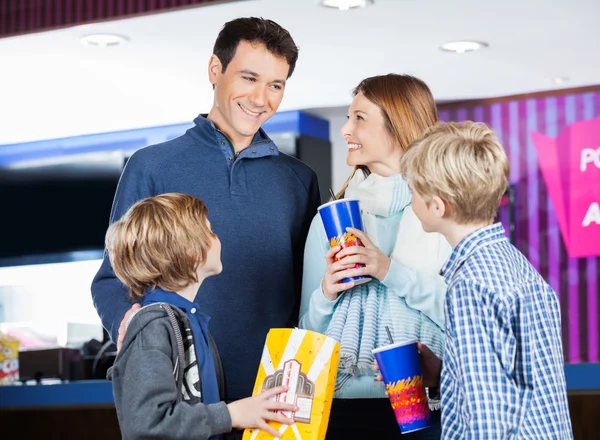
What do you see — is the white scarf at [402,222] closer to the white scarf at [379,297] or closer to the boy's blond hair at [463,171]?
the white scarf at [379,297]

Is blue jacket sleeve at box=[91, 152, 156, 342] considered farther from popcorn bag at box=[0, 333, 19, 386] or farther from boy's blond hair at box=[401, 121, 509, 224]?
popcorn bag at box=[0, 333, 19, 386]

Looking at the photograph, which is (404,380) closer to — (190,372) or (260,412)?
(260,412)

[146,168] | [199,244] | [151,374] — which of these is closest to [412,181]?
[199,244]

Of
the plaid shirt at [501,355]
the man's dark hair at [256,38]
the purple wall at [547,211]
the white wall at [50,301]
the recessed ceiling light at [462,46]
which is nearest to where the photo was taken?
the plaid shirt at [501,355]

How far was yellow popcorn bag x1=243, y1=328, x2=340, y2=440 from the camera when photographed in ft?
5.28

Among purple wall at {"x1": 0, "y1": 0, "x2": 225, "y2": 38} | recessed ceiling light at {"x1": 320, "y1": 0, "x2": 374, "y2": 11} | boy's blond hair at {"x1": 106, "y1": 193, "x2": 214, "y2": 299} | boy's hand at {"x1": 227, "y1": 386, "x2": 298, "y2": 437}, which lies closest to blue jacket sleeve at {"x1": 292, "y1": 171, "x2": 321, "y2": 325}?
boy's blond hair at {"x1": 106, "y1": 193, "x2": 214, "y2": 299}

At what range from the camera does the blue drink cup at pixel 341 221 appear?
183 centimetres

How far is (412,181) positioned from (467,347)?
34 cm

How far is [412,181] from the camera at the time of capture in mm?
1676

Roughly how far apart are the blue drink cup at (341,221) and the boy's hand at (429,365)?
0.21 metres

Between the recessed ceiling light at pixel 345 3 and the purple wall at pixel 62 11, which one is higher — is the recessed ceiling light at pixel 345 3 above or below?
above

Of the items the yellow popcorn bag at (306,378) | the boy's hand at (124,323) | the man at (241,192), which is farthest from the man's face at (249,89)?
the yellow popcorn bag at (306,378)

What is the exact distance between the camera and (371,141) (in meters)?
2.08

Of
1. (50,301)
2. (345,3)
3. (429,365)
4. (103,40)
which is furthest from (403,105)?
(50,301)
